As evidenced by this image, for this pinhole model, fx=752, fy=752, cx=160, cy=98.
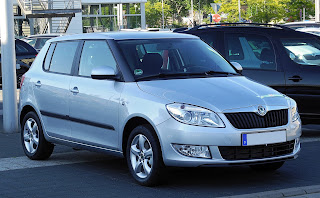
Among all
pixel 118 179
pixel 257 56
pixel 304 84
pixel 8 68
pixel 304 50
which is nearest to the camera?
pixel 118 179

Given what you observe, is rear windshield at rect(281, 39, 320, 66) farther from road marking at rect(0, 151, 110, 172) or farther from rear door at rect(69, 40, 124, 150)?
rear door at rect(69, 40, 124, 150)

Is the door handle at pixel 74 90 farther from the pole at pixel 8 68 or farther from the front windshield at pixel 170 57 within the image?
the pole at pixel 8 68

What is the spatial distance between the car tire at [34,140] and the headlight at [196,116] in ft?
8.80

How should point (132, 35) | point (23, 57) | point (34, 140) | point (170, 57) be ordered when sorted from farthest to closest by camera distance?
point (23, 57) → point (34, 140) → point (132, 35) → point (170, 57)

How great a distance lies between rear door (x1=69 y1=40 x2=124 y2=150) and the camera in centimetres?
765

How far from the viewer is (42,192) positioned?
280 inches

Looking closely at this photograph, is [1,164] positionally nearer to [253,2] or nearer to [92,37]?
[92,37]

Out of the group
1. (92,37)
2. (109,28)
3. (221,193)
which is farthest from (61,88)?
(109,28)

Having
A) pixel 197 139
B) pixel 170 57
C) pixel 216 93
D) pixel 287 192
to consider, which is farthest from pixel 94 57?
pixel 287 192

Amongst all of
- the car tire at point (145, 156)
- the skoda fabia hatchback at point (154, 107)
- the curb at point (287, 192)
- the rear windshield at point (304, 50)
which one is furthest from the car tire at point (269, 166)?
the rear windshield at point (304, 50)

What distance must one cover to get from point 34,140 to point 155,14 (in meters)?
117

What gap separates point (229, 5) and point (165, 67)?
91.3 m

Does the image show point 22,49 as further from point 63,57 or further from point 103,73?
point 103,73

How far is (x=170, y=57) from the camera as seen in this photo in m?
8.00
